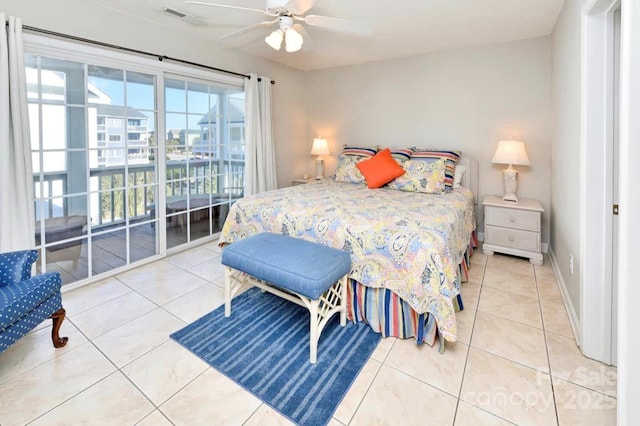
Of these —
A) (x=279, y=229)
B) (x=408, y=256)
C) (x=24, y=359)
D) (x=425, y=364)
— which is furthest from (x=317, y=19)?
(x=24, y=359)

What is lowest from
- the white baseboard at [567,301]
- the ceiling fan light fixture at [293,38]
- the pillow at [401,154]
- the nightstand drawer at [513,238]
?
the white baseboard at [567,301]

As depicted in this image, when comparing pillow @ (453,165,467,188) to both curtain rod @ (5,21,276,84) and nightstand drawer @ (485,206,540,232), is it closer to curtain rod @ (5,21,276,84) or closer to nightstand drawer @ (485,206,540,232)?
nightstand drawer @ (485,206,540,232)

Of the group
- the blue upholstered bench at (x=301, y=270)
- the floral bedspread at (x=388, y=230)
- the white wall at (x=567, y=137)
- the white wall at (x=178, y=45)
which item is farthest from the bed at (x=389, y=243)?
the white wall at (x=178, y=45)

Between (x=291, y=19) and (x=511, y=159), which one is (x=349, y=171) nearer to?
(x=511, y=159)

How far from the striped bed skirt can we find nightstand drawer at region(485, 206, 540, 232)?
1.92 m

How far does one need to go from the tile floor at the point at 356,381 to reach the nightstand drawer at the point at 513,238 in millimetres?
935

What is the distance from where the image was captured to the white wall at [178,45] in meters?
2.44

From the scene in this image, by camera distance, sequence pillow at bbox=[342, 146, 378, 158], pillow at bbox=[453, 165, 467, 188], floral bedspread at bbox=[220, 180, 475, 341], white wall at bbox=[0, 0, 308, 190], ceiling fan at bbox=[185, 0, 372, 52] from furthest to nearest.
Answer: pillow at bbox=[342, 146, 378, 158] → pillow at bbox=[453, 165, 467, 188] → white wall at bbox=[0, 0, 308, 190] → ceiling fan at bbox=[185, 0, 372, 52] → floral bedspread at bbox=[220, 180, 475, 341]

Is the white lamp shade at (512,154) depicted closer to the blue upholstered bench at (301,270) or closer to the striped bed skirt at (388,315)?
the striped bed skirt at (388,315)

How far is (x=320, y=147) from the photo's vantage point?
4770 millimetres

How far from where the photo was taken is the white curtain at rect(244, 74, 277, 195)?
4051mm

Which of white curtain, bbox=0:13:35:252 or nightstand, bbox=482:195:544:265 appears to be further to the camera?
nightstand, bbox=482:195:544:265

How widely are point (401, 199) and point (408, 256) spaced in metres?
1.21

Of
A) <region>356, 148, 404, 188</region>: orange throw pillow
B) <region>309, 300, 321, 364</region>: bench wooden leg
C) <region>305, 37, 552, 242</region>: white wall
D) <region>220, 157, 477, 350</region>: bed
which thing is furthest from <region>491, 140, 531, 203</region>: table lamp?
<region>309, 300, 321, 364</region>: bench wooden leg
